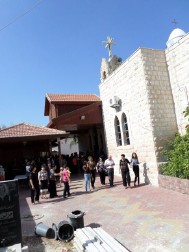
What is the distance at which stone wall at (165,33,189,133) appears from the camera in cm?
1173

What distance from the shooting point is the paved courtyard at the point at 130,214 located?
5.91 m

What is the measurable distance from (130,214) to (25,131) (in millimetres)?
9923

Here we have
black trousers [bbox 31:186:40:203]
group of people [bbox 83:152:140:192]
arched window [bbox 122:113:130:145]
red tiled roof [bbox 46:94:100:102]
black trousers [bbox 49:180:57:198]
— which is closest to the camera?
black trousers [bbox 31:186:40:203]

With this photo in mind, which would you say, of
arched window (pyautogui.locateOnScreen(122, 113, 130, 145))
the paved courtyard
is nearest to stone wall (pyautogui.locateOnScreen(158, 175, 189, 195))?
the paved courtyard

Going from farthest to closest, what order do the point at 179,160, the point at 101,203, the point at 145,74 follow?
the point at 145,74 → the point at 179,160 → the point at 101,203

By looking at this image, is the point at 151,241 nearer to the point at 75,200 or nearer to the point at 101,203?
the point at 101,203

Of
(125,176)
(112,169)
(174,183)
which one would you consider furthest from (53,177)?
(174,183)

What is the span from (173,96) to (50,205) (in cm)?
775

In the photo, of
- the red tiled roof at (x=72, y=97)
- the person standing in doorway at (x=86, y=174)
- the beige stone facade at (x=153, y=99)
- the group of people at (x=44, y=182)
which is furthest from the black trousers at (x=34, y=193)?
the red tiled roof at (x=72, y=97)

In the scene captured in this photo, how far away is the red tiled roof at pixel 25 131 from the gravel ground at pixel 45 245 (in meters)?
9.15

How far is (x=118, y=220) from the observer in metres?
7.53

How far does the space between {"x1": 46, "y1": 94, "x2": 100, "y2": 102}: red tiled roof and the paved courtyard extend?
10990 mm

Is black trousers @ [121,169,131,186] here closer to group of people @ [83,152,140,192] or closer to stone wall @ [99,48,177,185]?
group of people @ [83,152,140,192]

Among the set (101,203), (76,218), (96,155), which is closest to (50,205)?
(101,203)
